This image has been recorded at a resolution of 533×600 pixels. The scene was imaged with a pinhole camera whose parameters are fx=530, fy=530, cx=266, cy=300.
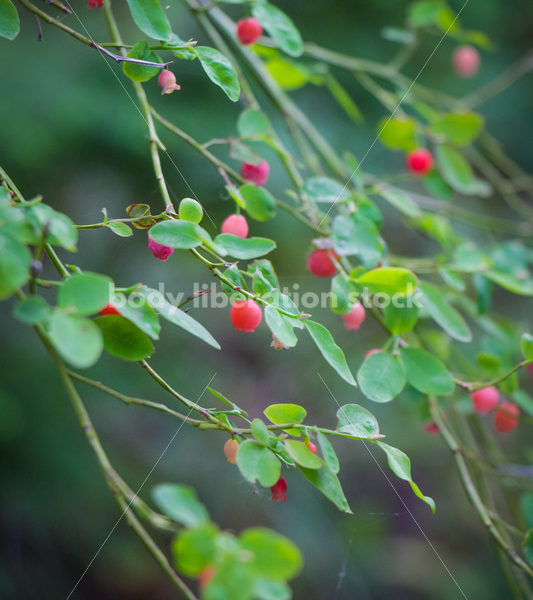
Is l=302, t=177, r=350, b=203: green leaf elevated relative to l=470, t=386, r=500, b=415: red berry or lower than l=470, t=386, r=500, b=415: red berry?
elevated

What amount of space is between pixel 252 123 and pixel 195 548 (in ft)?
1.77

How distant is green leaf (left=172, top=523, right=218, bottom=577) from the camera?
251mm

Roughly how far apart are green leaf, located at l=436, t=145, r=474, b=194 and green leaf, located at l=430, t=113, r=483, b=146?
0.03 m

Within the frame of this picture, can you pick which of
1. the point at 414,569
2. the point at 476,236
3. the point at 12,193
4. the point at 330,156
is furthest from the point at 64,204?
the point at 414,569

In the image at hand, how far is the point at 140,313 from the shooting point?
1.23 feet

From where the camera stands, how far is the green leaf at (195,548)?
251 millimetres

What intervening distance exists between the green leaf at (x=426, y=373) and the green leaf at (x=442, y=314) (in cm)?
8

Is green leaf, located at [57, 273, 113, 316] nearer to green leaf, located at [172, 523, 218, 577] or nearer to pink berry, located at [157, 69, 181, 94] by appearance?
green leaf, located at [172, 523, 218, 577]

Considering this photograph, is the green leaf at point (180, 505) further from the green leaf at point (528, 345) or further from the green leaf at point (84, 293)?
the green leaf at point (528, 345)

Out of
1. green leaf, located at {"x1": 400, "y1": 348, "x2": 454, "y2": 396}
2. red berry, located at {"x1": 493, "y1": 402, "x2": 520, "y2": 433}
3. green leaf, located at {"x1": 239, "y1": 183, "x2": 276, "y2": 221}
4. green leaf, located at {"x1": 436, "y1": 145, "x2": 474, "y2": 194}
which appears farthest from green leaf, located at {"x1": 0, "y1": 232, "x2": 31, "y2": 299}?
green leaf, located at {"x1": 436, "y1": 145, "x2": 474, "y2": 194}

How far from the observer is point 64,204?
1426mm

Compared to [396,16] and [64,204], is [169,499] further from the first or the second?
[396,16]

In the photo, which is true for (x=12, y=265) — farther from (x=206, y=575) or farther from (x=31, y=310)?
(x=206, y=575)

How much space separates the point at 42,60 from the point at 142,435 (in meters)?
1.05
